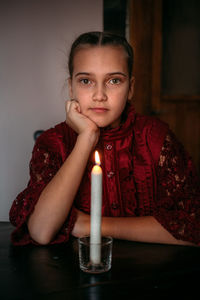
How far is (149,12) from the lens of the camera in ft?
8.46

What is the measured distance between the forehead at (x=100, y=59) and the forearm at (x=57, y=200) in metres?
0.31

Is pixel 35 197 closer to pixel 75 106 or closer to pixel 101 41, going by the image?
pixel 75 106

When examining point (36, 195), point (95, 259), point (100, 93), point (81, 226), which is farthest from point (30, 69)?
point (95, 259)

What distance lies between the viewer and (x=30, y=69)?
2.19m

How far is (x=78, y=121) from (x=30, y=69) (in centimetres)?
108

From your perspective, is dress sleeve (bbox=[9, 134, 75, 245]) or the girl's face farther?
the girl's face

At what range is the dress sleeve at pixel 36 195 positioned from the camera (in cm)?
100

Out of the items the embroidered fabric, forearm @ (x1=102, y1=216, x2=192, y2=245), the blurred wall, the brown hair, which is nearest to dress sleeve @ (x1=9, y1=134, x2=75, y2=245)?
the embroidered fabric

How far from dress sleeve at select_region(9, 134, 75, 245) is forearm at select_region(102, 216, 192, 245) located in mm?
115

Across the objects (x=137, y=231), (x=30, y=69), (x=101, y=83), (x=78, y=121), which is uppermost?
(x=30, y=69)

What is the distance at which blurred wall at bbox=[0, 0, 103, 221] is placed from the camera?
215cm

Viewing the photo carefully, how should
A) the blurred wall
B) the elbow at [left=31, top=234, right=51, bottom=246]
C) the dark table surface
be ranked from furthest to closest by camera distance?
the blurred wall → the elbow at [left=31, top=234, right=51, bottom=246] → the dark table surface

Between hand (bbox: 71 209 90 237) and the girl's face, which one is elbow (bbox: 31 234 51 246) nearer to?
hand (bbox: 71 209 90 237)

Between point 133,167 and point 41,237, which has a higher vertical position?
point 133,167
